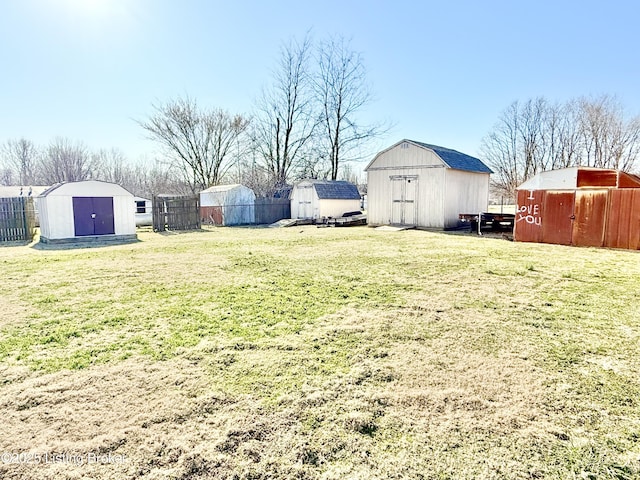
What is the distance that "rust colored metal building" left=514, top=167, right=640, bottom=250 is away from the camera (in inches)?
403

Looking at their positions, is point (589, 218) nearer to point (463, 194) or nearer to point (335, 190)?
point (463, 194)

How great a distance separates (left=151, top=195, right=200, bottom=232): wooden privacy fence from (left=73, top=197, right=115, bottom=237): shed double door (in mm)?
4049

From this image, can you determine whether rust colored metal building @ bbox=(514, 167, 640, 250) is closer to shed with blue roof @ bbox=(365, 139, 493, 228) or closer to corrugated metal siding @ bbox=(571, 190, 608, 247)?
corrugated metal siding @ bbox=(571, 190, 608, 247)

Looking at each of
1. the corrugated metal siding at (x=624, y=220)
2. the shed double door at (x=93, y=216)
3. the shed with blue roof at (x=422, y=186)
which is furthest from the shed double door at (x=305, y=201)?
the corrugated metal siding at (x=624, y=220)

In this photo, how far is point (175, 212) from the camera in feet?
66.0

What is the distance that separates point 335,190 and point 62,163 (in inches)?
1707

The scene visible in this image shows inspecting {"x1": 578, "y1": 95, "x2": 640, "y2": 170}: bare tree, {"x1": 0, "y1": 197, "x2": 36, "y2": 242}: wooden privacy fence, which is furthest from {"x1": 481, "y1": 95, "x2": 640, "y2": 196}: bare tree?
{"x1": 0, "y1": 197, "x2": 36, "y2": 242}: wooden privacy fence

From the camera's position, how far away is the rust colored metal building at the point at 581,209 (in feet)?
33.6

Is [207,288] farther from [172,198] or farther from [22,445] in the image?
[172,198]

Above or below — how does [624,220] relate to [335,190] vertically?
below

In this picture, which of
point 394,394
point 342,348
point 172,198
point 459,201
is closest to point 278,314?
point 342,348

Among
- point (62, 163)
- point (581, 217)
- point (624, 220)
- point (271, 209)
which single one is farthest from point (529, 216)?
point (62, 163)

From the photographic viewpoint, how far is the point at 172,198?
20125mm

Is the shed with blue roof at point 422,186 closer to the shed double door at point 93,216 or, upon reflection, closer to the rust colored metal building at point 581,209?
the rust colored metal building at point 581,209
